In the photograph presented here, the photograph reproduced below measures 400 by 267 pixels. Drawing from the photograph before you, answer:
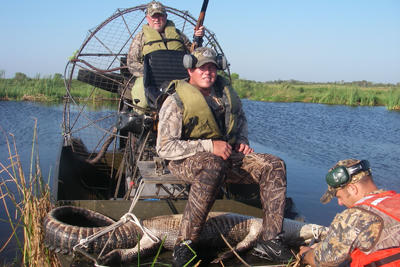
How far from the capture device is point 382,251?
2.38 metres

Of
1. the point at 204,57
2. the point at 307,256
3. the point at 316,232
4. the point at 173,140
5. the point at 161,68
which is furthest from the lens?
the point at 161,68

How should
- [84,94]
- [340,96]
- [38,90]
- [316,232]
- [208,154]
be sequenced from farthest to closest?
[340,96]
[38,90]
[84,94]
[316,232]
[208,154]

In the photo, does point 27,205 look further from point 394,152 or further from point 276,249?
point 394,152

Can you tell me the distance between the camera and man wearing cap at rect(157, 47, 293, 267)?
10.7 ft

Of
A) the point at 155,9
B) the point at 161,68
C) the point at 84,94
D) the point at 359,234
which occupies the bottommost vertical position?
the point at 359,234

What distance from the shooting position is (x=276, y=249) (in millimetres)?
3293

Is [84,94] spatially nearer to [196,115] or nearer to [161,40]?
[161,40]

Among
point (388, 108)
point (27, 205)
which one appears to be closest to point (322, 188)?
point (27, 205)

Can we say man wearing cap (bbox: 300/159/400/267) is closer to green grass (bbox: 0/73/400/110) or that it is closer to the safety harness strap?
the safety harness strap

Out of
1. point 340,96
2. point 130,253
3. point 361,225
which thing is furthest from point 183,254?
point 340,96

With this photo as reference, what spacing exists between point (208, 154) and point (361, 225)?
4.97ft

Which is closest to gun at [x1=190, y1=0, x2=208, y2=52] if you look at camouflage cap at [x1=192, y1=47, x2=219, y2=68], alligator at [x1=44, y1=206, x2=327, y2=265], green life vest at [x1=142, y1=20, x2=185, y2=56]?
green life vest at [x1=142, y1=20, x2=185, y2=56]

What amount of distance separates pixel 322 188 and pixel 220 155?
4982mm

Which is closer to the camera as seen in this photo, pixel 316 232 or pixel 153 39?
pixel 316 232
